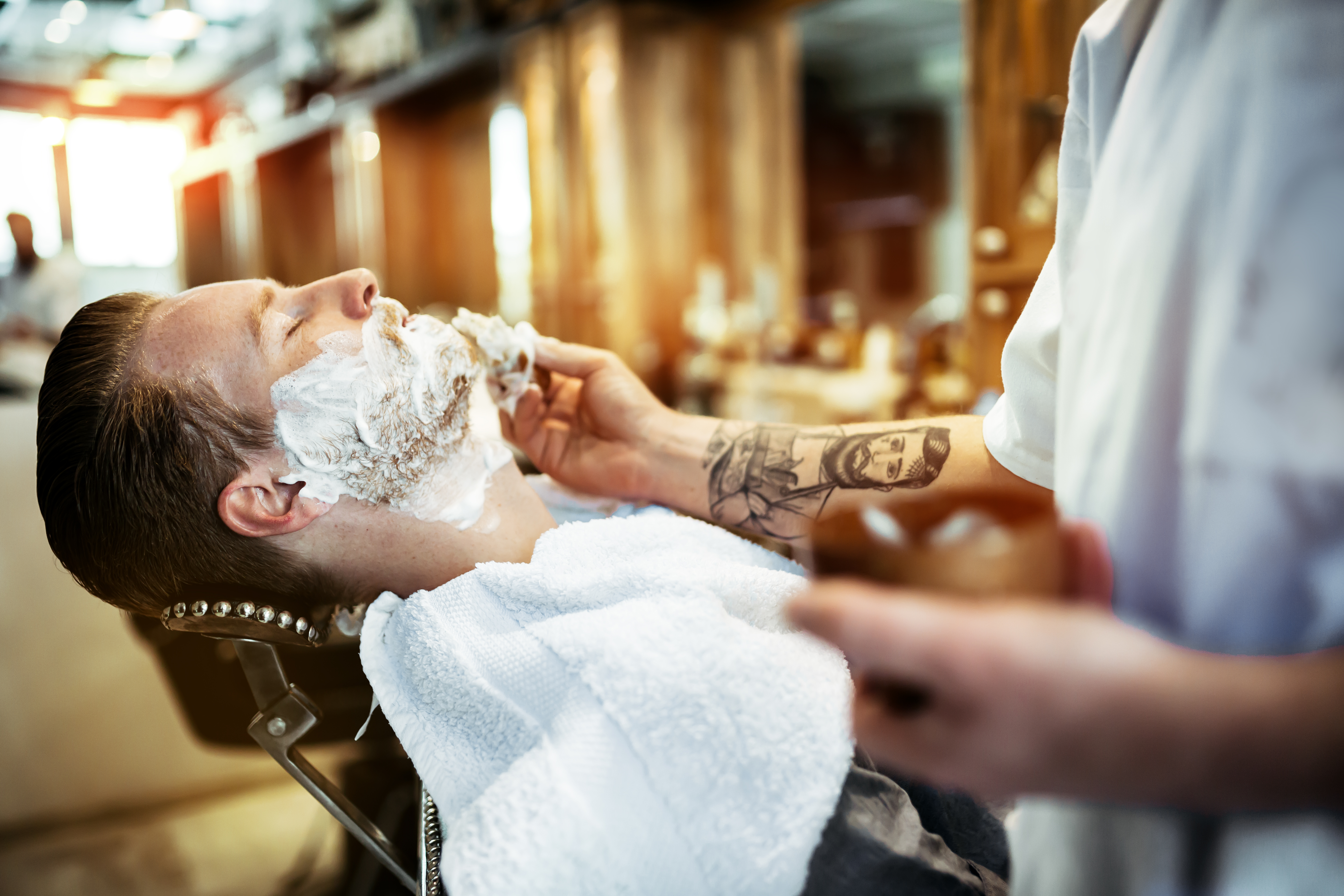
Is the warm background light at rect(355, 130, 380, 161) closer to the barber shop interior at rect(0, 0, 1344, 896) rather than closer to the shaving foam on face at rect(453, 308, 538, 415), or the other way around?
the barber shop interior at rect(0, 0, 1344, 896)

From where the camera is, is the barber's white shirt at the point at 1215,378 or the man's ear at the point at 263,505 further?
the man's ear at the point at 263,505

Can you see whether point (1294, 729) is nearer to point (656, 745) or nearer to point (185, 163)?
point (656, 745)

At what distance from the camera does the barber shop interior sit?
1.45ft

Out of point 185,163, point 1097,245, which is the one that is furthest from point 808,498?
point 185,163

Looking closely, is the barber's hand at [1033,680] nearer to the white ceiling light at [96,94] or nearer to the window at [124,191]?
the window at [124,191]

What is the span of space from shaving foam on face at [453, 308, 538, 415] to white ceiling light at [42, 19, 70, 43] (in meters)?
7.80

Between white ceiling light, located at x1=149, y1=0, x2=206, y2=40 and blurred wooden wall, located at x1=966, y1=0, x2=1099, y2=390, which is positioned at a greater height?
white ceiling light, located at x1=149, y1=0, x2=206, y2=40

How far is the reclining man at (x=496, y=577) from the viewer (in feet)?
2.41

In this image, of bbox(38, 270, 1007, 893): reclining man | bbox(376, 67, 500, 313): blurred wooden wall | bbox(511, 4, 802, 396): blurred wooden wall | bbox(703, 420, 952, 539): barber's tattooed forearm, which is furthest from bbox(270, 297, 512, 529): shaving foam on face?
bbox(376, 67, 500, 313): blurred wooden wall

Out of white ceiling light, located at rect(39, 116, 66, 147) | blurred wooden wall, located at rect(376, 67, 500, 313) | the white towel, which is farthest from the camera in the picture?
white ceiling light, located at rect(39, 116, 66, 147)

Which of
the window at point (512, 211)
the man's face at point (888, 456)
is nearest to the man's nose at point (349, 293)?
the man's face at point (888, 456)

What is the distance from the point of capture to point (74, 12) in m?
6.52

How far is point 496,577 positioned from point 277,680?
30cm

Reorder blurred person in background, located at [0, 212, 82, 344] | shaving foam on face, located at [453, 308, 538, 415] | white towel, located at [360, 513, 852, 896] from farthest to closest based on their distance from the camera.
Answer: blurred person in background, located at [0, 212, 82, 344], shaving foam on face, located at [453, 308, 538, 415], white towel, located at [360, 513, 852, 896]
